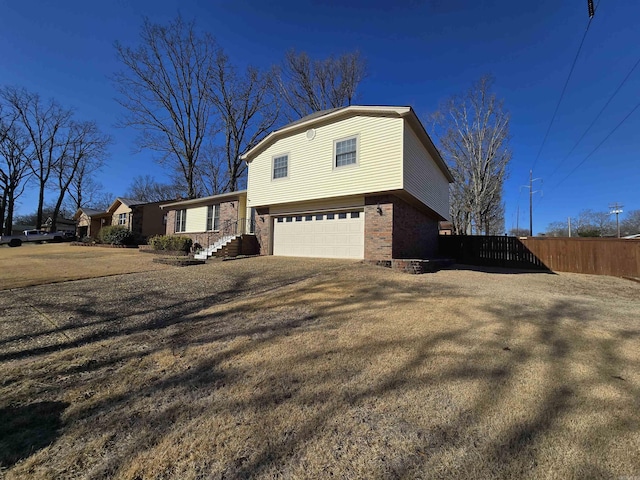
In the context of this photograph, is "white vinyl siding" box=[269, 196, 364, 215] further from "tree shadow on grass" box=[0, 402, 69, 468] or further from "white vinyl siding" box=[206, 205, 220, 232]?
"tree shadow on grass" box=[0, 402, 69, 468]

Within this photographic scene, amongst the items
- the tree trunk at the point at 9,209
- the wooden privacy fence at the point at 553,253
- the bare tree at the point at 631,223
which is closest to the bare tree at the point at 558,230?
the bare tree at the point at 631,223

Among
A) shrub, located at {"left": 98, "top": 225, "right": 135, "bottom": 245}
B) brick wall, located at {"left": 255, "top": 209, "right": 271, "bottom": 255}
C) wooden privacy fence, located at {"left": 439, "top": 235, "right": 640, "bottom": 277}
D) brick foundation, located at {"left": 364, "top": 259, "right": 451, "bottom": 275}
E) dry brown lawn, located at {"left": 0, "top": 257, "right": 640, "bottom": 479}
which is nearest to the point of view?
dry brown lawn, located at {"left": 0, "top": 257, "right": 640, "bottom": 479}

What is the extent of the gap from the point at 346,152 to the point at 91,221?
34.7 metres

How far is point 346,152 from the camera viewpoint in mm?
11648

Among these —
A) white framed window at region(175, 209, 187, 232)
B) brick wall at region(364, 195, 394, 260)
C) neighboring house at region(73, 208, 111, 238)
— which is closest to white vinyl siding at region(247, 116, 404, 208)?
brick wall at region(364, 195, 394, 260)

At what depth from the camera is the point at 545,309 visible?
214 inches

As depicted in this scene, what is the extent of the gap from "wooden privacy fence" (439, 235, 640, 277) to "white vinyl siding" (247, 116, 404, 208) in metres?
8.59

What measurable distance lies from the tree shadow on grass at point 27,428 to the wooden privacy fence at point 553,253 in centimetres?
1631

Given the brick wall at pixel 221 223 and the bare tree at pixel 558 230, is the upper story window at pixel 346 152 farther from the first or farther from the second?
the bare tree at pixel 558 230

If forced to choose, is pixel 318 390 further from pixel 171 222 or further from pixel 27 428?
pixel 171 222

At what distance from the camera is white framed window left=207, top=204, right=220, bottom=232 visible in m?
18.1

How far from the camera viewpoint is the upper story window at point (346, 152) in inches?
450

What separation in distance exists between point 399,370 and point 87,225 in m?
41.7

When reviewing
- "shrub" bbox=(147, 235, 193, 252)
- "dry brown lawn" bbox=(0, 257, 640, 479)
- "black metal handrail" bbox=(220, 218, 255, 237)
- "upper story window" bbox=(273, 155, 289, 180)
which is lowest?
"dry brown lawn" bbox=(0, 257, 640, 479)
